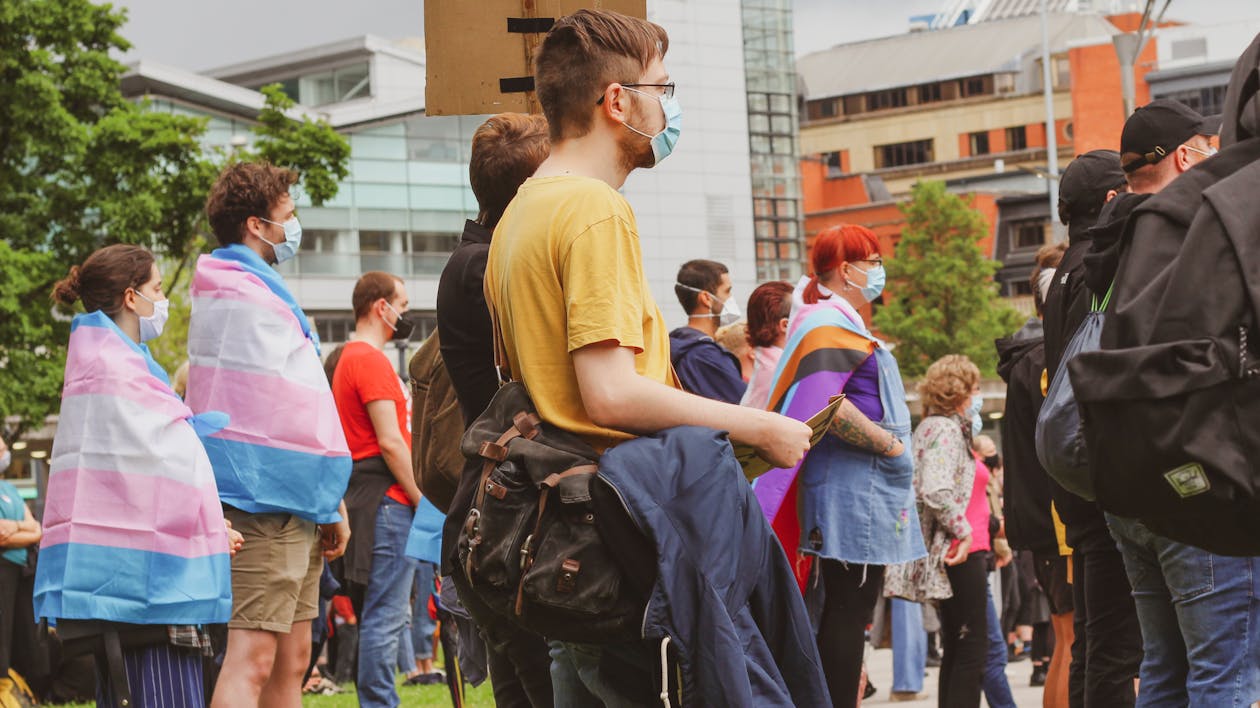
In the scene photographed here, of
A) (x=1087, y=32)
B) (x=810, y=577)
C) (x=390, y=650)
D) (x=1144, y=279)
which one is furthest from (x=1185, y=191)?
(x=1087, y=32)

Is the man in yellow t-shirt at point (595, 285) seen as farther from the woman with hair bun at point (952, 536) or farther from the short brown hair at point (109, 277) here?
the woman with hair bun at point (952, 536)

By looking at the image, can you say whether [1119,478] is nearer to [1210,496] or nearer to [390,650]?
[1210,496]

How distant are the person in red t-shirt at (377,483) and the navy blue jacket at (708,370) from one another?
1.47 m

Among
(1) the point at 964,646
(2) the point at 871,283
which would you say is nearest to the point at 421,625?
(1) the point at 964,646

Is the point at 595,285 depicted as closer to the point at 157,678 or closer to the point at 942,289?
the point at 157,678

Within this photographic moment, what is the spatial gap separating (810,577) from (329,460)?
6.50 ft

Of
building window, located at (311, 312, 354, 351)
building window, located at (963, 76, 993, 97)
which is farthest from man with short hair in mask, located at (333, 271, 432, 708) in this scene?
building window, located at (963, 76, 993, 97)

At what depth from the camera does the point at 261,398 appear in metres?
Answer: 6.53

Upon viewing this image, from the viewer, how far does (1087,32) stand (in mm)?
109750

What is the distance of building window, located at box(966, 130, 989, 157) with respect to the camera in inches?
4188

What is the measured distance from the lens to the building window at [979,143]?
349 feet

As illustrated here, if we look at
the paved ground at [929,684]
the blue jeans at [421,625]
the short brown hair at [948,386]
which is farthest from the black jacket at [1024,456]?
the blue jeans at [421,625]

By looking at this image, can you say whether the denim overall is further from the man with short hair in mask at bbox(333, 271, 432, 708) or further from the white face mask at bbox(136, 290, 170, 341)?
the white face mask at bbox(136, 290, 170, 341)

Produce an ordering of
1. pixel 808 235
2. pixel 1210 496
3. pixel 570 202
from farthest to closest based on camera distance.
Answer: pixel 808 235 < pixel 570 202 < pixel 1210 496
